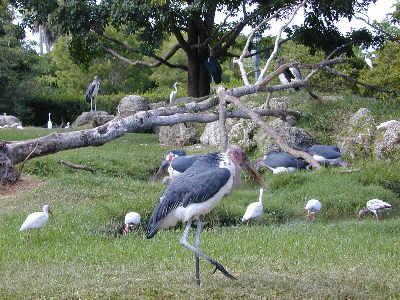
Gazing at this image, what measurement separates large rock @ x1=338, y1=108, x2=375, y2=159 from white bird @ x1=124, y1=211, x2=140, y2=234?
6.86 metres

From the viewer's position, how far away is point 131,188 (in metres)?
10.4

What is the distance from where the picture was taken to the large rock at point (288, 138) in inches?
559

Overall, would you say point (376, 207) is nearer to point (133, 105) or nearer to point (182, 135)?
point (182, 135)

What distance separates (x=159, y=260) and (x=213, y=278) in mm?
1221

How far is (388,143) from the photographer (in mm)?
12844

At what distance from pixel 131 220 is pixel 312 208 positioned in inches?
109

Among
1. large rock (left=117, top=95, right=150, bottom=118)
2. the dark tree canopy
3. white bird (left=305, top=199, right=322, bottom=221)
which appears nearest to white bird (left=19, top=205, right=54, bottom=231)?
white bird (left=305, top=199, right=322, bottom=221)

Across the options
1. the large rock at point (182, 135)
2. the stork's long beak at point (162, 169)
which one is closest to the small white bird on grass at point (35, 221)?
the stork's long beak at point (162, 169)

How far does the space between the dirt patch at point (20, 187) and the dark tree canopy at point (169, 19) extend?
6805 mm

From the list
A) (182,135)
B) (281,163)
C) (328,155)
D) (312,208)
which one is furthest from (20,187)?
(182,135)

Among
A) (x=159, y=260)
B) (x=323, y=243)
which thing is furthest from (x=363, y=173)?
(x=159, y=260)

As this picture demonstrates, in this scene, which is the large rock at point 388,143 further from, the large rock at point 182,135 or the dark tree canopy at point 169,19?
the large rock at point 182,135

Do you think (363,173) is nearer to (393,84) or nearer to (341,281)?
(341,281)

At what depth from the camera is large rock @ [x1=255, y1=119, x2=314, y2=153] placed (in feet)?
46.6
